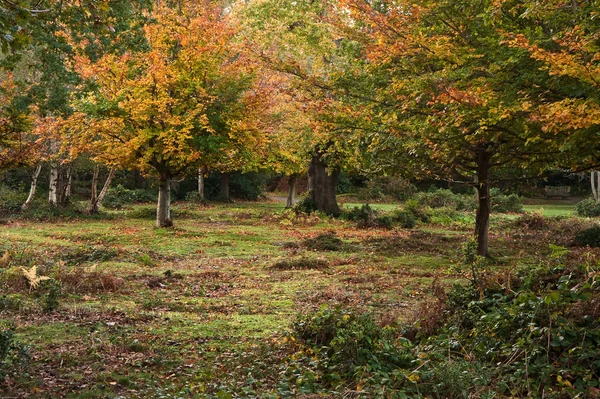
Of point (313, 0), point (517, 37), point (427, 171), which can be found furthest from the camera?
point (313, 0)

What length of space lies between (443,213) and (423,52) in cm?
1881

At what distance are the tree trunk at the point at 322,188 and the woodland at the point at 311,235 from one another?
2975 mm

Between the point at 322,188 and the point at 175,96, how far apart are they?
32.3 ft

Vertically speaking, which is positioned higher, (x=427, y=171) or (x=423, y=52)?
(x=423, y=52)

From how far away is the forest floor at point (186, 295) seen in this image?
19.5 feet

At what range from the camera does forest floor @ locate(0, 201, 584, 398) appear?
5.94 metres

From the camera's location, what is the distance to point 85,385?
18.2 ft

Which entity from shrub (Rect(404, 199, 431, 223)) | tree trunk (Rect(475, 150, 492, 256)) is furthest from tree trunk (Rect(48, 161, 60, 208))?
tree trunk (Rect(475, 150, 492, 256))

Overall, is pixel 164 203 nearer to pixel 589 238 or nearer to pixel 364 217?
pixel 364 217

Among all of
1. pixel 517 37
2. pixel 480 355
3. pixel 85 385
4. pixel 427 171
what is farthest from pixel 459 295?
pixel 427 171

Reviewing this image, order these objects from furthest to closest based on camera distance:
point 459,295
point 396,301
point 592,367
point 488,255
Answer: point 488,255
point 396,301
point 459,295
point 592,367

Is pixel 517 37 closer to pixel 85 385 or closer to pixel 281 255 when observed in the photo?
pixel 85 385

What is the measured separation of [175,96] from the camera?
66.4 feet

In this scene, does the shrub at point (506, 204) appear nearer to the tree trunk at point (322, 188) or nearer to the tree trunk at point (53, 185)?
the tree trunk at point (322, 188)
